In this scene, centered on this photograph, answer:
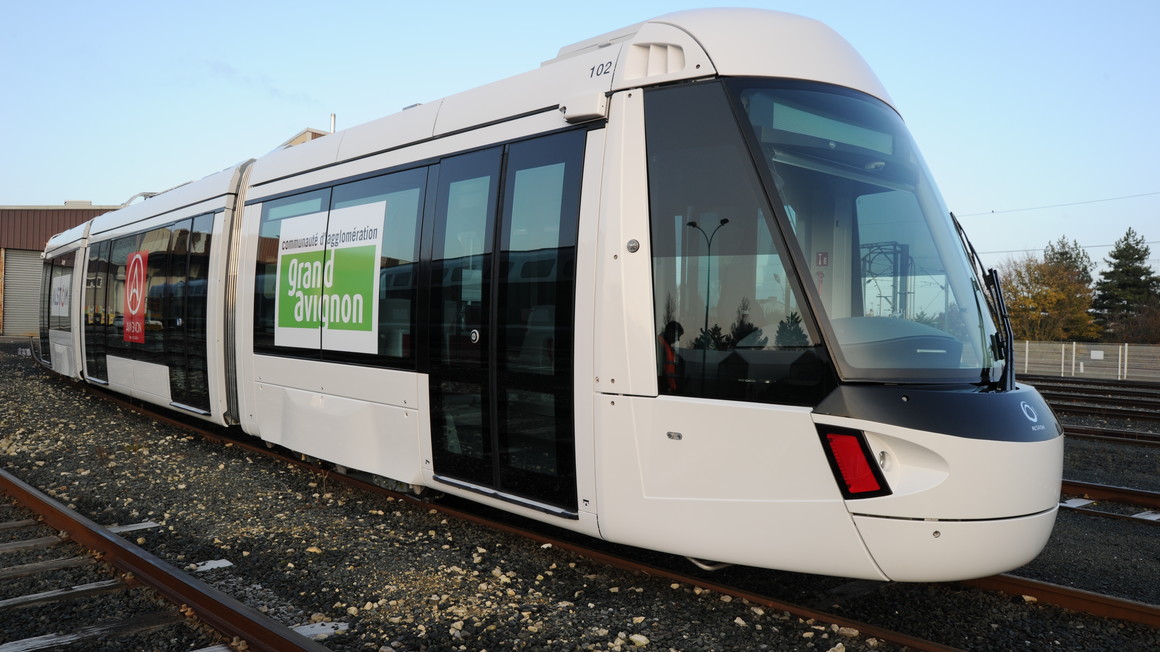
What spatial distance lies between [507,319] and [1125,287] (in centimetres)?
6044

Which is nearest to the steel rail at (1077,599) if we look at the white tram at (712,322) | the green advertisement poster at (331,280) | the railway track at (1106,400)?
the white tram at (712,322)

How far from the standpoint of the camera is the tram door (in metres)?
4.76

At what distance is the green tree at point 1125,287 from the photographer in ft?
170

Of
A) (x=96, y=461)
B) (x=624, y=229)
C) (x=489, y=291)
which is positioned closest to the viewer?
(x=624, y=229)

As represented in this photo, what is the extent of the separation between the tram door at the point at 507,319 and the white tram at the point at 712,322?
0.06 feet

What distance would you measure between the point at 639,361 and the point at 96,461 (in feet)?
23.8

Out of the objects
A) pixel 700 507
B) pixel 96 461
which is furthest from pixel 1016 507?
pixel 96 461

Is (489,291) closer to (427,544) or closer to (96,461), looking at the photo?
(427,544)

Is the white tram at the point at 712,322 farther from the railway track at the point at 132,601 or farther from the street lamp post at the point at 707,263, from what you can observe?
the railway track at the point at 132,601

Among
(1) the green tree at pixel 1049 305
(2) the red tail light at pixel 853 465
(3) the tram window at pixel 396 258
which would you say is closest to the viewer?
(2) the red tail light at pixel 853 465

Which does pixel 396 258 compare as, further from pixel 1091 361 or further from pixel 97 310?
pixel 1091 361

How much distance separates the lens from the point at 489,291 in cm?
525

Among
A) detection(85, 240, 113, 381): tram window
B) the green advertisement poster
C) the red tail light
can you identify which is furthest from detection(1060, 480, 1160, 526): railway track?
detection(85, 240, 113, 381): tram window

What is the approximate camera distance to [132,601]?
15.0ft
